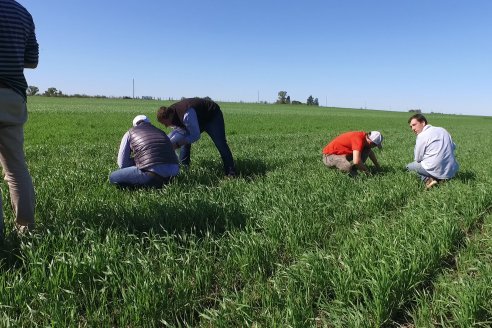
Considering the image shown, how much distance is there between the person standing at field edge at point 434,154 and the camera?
23.5ft

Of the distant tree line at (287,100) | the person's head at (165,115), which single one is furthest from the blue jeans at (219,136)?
the distant tree line at (287,100)

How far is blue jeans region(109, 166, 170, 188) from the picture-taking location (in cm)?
561

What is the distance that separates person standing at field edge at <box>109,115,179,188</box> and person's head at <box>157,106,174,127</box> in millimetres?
757

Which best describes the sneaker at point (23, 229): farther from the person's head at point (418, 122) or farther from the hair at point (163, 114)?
the person's head at point (418, 122)

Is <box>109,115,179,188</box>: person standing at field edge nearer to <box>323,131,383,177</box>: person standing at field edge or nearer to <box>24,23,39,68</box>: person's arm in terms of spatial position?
<box>24,23,39,68</box>: person's arm

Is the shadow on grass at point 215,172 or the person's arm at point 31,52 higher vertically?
the person's arm at point 31,52

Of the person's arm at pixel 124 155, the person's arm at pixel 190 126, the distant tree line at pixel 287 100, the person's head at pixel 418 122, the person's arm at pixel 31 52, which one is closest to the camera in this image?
the person's arm at pixel 31 52

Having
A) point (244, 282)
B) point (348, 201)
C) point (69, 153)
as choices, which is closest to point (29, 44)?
point (244, 282)

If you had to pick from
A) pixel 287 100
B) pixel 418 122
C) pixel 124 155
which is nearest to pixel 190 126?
pixel 124 155

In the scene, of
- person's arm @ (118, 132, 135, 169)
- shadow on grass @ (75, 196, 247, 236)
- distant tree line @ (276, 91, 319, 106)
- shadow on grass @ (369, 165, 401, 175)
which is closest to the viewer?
shadow on grass @ (75, 196, 247, 236)

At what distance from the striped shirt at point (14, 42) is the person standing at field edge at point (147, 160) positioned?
223cm

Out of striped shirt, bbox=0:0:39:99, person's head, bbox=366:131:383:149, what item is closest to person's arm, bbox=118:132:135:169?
striped shirt, bbox=0:0:39:99

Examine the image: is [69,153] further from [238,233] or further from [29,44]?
[238,233]

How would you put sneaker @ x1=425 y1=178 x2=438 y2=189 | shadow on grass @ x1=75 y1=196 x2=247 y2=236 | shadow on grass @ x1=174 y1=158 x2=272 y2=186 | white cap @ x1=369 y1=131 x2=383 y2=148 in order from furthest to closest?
white cap @ x1=369 y1=131 x2=383 y2=148
sneaker @ x1=425 y1=178 x2=438 y2=189
shadow on grass @ x1=174 y1=158 x2=272 y2=186
shadow on grass @ x1=75 y1=196 x2=247 y2=236
